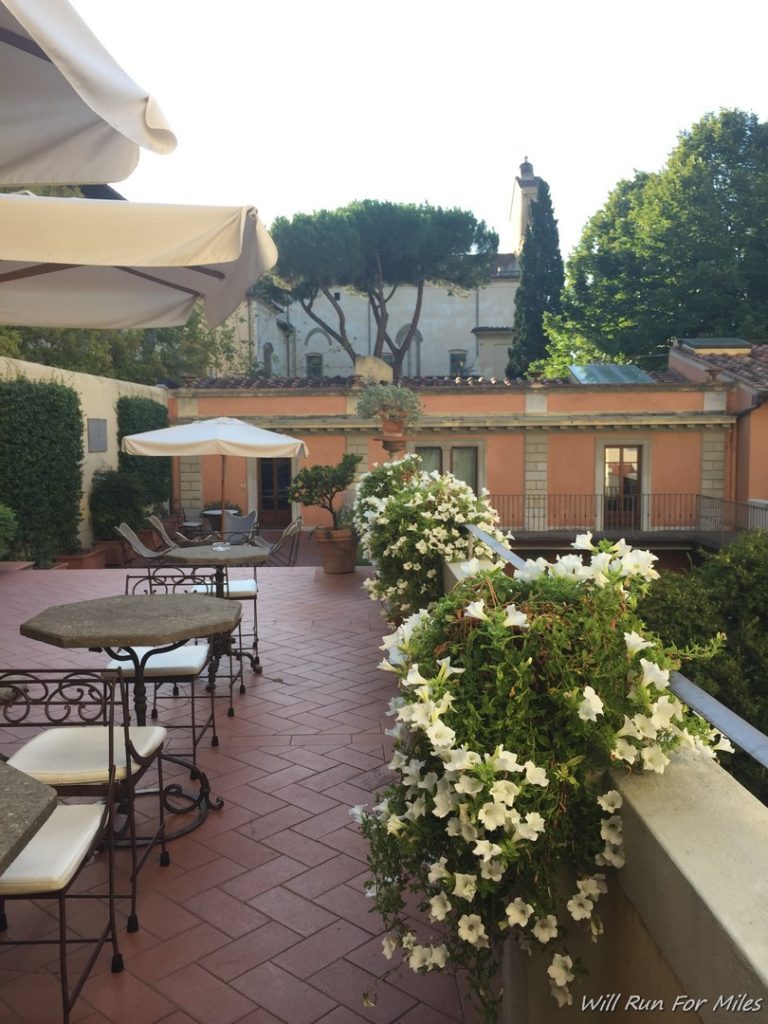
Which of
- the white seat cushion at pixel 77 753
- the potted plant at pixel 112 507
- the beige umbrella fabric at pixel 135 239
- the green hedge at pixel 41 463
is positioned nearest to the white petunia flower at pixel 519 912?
the white seat cushion at pixel 77 753

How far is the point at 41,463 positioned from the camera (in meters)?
11.9

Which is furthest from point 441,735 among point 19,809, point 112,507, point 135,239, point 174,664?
point 112,507

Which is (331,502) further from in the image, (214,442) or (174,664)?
(174,664)

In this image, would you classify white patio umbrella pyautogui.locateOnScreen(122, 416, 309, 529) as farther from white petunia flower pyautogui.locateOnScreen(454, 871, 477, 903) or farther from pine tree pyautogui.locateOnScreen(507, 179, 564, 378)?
pine tree pyautogui.locateOnScreen(507, 179, 564, 378)

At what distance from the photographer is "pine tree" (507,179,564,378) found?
29328 millimetres

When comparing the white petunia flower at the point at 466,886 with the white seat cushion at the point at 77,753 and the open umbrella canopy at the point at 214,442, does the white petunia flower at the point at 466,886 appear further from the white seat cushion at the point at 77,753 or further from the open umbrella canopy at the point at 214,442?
the open umbrella canopy at the point at 214,442

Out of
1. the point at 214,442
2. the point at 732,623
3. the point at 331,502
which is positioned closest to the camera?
the point at 732,623

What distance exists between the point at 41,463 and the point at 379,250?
65.1 ft

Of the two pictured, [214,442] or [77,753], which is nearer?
[77,753]

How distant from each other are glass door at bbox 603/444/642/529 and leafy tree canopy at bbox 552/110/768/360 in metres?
8.05

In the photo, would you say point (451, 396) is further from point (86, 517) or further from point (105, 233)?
point (105, 233)

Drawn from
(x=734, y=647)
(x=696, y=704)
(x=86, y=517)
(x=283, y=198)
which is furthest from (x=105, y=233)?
(x=283, y=198)

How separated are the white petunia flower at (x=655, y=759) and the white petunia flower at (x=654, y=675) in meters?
0.12

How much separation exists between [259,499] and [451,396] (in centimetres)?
548
